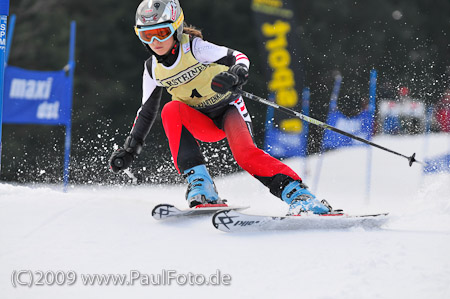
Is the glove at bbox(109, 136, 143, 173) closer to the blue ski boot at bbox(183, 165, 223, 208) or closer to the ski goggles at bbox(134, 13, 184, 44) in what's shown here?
the blue ski boot at bbox(183, 165, 223, 208)

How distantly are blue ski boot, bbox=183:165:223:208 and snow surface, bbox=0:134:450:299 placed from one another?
0.18 metres

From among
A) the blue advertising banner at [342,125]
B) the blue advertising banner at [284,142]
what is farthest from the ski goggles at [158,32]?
the blue advertising banner at [284,142]

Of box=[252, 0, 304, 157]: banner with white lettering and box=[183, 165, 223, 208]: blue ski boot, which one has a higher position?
box=[252, 0, 304, 157]: banner with white lettering

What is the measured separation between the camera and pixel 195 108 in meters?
4.21

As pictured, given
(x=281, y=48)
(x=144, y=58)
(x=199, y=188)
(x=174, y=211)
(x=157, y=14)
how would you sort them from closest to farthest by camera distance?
(x=174, y=211) < (x=157, y=14) < (x=199, y=188) < (x=281, y=48) < (x=144, y=58)

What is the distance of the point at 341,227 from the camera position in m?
3.40

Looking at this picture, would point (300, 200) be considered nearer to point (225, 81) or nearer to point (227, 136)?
point (227, 136)

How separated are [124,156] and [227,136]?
2.40ft

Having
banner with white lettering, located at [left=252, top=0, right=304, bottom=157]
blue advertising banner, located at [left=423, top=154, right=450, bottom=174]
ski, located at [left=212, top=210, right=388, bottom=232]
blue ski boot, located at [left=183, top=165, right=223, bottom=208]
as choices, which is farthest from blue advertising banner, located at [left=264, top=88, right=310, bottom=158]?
ski, located at [left=212, top=210, right=388, bottom=232]

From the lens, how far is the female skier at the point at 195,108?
3.80 m

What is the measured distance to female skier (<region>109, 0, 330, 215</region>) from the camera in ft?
12.5

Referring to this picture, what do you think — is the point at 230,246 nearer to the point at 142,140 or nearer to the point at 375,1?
the point at 142,140

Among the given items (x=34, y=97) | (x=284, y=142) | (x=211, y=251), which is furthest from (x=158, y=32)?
(x=284, y=142)

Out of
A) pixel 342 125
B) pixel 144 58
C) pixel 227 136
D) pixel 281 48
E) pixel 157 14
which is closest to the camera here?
pixel 157 14
